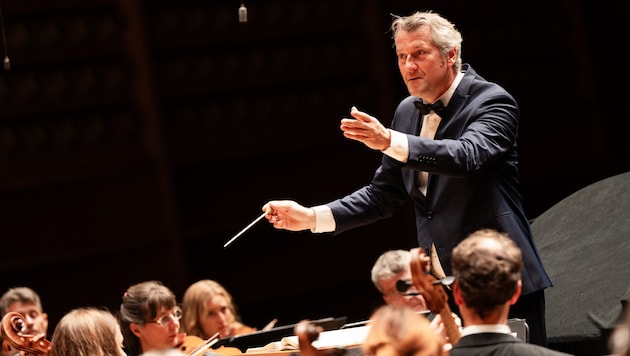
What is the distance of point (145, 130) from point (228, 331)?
2063mm

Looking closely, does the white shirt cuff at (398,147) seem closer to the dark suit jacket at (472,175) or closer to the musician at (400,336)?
the dark suit jacket at (472,175)

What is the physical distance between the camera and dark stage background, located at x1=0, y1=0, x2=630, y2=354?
6.16 meters

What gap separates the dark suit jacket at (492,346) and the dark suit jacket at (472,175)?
0.72 meters

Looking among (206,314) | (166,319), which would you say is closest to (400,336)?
(166,319)

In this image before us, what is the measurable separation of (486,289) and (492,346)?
0.13 metres

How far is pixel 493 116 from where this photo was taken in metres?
2.99

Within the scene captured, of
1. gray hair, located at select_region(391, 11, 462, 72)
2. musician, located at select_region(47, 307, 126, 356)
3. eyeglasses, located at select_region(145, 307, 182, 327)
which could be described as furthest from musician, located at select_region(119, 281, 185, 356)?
gray hair, located at select_region(391, 11, 462, 72)

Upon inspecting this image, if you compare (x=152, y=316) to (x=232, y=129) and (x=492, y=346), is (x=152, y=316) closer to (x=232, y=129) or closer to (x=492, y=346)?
(x=492, y=346)

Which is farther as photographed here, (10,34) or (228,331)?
(10,34)

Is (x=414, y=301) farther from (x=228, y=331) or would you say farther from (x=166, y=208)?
(x=166, y=208)

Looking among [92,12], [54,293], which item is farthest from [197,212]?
[92,12]

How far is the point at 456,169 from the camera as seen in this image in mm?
2803

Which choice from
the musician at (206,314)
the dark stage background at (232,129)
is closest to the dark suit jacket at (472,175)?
the musician at (206,314)

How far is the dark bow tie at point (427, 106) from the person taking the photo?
3.09m
